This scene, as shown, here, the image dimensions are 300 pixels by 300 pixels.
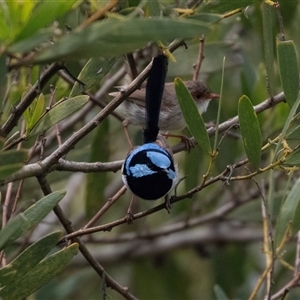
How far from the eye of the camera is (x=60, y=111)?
1.58m

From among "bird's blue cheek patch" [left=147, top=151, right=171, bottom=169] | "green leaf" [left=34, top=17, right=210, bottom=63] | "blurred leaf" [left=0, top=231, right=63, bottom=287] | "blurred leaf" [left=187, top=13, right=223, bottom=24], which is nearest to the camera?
"green leaf" [left=34, top=17, right=210, bottom=63]

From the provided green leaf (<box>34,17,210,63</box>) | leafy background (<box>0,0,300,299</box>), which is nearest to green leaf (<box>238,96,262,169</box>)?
leafy background (<box>0,0,300,299</box>)

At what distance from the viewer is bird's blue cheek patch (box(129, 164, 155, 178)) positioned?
1.84 m

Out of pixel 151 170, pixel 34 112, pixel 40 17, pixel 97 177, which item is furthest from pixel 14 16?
pixel 97 177

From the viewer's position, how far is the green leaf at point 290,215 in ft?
5.67

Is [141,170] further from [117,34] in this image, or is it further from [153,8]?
[117,34]

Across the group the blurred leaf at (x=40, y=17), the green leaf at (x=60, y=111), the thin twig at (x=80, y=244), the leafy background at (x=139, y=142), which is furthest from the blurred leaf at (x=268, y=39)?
the blurred leaf at (x=40, y=17)

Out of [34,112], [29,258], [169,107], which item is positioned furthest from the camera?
[169,107]

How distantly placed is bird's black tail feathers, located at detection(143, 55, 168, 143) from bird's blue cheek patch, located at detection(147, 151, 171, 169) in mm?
175

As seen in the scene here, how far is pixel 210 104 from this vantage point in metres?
3.23

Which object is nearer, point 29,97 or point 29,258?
point 29,258

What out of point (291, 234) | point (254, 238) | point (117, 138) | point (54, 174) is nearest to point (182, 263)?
point (254, 238)

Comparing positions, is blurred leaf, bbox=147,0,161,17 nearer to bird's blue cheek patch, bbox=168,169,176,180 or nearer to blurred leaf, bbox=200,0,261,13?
blurred leaf, bbox=200,0,261,13

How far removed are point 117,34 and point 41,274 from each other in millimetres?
661
